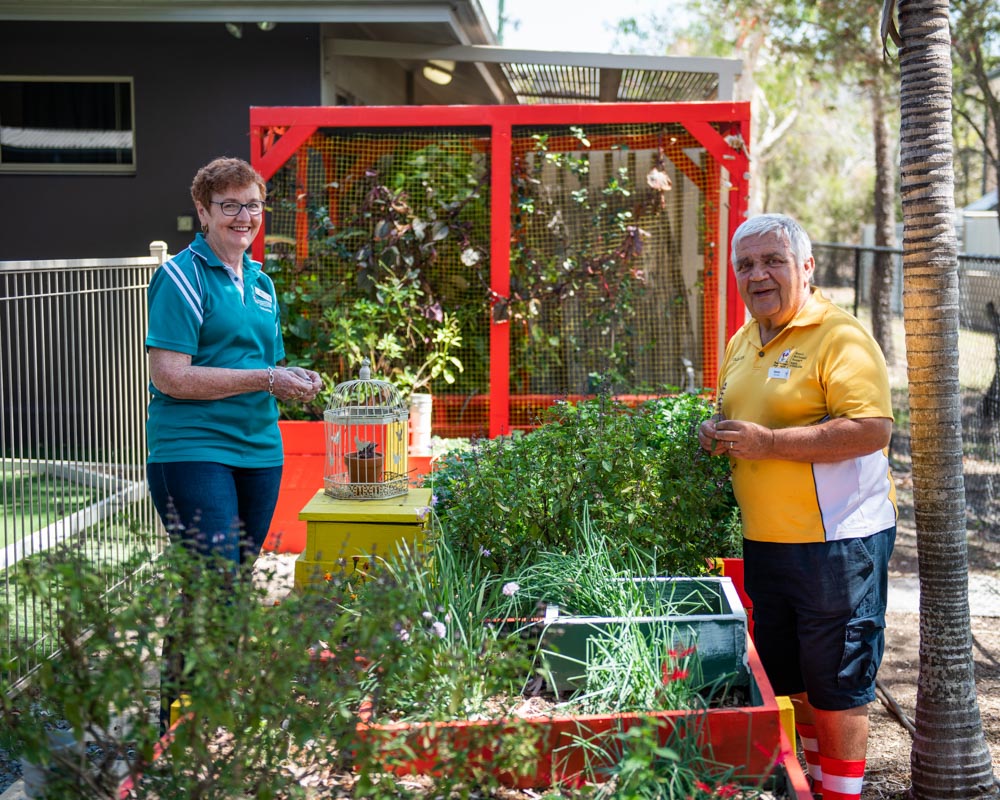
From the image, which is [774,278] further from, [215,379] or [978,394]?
[978,394]

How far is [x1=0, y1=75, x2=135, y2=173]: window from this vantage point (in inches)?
367

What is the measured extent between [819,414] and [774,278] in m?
0.42

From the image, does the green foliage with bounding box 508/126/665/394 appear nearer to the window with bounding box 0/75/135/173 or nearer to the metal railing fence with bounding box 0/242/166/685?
the metal railing fence with bounding box 0/242/166/685

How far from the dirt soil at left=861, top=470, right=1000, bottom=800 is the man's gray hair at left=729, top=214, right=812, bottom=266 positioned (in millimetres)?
1851

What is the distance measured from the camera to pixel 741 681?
120 inches

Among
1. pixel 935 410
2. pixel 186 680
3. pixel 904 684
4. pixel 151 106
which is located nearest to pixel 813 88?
pixel 151 106

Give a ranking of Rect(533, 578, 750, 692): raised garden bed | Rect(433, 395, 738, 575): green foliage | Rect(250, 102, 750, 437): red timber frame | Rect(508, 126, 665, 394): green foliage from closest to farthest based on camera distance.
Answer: Rect(533, 578, 750, 692): raised garden bed → Rect(433, 395, 738, 575): green foliage → Rect(250, 102, 750, 437): red timber frame → Rect(508, 126, 665, 394): green foliage

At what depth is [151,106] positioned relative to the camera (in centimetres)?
924

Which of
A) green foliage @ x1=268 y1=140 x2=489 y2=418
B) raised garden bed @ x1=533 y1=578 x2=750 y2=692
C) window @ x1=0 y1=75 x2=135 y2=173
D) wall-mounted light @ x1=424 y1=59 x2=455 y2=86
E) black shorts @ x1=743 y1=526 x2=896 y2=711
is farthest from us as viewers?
wall-mounted light @ x1=424 y1=59 x2=455 y2=86

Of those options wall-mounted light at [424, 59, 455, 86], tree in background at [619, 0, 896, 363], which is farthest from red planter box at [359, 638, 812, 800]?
wall-mounted light at [424, 59, 455, 86]

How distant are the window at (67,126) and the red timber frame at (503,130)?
8.68 feet

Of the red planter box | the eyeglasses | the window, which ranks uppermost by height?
the window

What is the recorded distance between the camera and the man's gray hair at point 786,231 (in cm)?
323

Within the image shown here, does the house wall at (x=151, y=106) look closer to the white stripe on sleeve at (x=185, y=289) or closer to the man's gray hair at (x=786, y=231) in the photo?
the white stripe on sleeve at (x=185, y=289)
